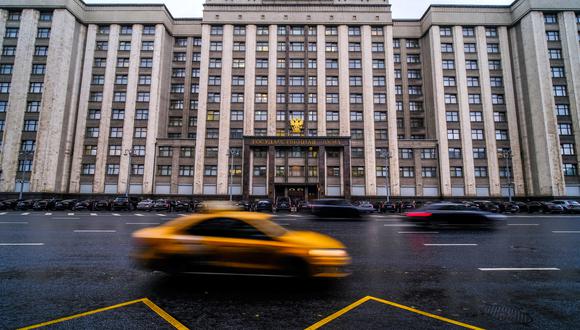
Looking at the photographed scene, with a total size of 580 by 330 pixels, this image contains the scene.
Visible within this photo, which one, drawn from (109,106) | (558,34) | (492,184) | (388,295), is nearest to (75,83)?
(109,106)

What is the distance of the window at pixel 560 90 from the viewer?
40938mm

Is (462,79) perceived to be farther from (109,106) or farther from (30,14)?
(30,14)

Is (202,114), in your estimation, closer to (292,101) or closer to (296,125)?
(292,101)

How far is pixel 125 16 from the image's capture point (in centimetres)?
4444

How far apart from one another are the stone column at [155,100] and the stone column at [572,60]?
67060 mm

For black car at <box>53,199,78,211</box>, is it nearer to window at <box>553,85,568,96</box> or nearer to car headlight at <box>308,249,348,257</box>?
car headlight at <box>308,249,348,257</box>

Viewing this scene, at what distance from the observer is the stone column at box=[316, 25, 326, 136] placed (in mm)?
42375

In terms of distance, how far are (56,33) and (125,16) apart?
1075 centimetres

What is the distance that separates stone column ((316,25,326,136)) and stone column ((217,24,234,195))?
49.5ft

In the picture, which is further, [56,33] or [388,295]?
[56,33]

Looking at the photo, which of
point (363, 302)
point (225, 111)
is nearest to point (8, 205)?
point (225, 111)

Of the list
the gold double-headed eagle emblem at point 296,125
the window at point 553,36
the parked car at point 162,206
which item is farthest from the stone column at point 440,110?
the parked car at point 162,206

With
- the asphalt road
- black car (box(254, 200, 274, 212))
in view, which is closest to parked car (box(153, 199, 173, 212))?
black car (box(254, 200, 274, 212))

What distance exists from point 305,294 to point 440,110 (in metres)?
46.5
